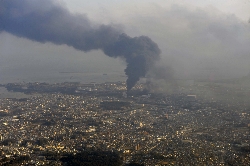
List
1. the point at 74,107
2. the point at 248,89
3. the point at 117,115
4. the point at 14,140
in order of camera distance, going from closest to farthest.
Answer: the point at 14,140, the point at 117,115, the point at 74,107, the point at 248,89

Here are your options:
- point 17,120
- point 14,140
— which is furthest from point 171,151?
point 17,120

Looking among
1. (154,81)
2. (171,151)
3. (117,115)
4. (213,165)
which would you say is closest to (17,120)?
(117,115)

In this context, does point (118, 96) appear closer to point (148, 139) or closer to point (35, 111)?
point (35, 111)

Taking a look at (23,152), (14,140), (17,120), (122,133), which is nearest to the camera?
(23,152)

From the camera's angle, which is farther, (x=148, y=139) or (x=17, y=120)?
(x=17, y=120)

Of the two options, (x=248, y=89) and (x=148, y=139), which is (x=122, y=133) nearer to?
(x=148, y=139)

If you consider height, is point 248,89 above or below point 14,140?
above
